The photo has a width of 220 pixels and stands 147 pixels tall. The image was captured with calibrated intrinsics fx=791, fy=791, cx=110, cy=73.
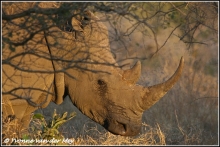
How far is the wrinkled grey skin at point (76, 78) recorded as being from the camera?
312 inches

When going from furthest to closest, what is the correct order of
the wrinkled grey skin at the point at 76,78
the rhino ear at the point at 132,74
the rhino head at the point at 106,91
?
1. the rhino ear at the point at 132,74
2. the rhino head at the point at 106,91
3. the wrinkled grey skin at the point at 76,78

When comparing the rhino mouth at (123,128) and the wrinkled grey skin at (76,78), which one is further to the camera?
the rhino mouth at (123,128)

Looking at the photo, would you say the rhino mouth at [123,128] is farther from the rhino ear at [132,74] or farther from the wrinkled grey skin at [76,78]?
the rhino ear at [132,74]

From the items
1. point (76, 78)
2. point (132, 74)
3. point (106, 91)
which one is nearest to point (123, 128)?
point (106, 91)

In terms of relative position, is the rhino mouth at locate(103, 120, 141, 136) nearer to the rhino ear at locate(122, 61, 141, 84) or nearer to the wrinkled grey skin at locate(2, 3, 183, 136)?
the wrinkled grey skin at locate(2, 3, 183, 136)

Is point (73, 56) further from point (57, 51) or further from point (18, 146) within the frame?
point (18, 146)

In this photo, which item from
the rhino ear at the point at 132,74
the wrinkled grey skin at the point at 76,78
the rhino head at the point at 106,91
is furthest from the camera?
the rhino ear at the point at 132,74

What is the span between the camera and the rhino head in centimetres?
832

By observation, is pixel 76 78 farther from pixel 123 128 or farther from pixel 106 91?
pixel 123 128

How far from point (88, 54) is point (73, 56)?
158 mm

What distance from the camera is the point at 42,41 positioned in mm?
8047

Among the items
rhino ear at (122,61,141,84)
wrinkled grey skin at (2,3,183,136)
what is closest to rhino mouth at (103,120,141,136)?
wrinkled grey skin at (2,3,183,136)

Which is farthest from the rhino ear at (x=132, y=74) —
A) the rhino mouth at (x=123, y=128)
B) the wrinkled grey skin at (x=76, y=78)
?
the rhino mouth at (x=123, y=128)

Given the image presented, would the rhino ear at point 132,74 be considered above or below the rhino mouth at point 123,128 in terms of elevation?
above
